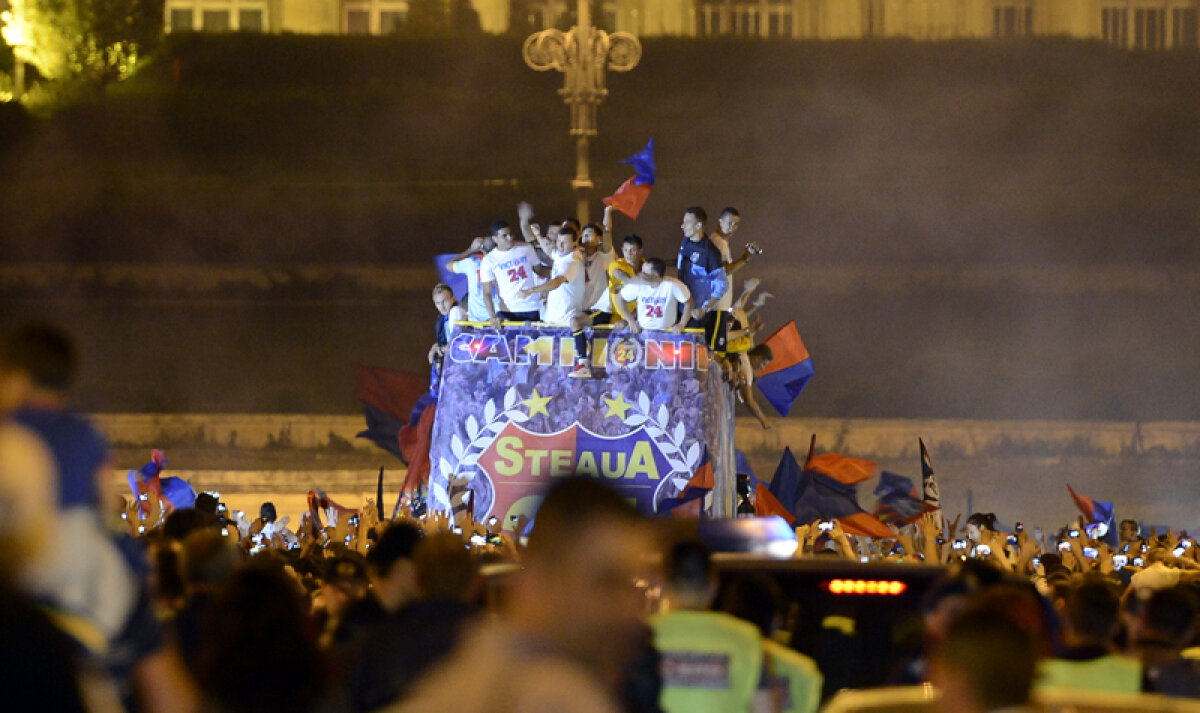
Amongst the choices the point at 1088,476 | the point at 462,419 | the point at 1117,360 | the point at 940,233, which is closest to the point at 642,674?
the point at 462,419

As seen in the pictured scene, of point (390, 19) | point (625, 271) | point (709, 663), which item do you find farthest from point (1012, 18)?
point (709, 663)

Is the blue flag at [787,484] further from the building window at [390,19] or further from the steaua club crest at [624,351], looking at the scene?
the building window at [390,19]

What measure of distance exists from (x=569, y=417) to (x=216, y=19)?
105 feet

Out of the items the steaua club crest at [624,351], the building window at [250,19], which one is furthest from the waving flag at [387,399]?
the building window at [250,19]

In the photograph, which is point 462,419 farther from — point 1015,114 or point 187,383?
point 1015,114

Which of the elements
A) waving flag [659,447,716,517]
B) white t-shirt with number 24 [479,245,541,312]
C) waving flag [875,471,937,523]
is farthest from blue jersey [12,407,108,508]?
waving flag [875,471,937,523]

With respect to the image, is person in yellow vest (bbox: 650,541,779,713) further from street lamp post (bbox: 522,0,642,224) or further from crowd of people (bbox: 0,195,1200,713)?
street lamp post (bbox: 522,0,642,224)

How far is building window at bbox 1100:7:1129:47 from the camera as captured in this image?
44.0 m

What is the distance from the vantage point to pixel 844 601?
229 inches

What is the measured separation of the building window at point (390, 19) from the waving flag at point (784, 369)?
2752 centimetres

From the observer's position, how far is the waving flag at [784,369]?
18422mm

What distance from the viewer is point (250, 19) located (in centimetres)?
4466

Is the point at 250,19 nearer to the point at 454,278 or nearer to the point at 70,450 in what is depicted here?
the point at 454,278

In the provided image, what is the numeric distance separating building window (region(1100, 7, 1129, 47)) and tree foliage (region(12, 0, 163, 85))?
2226cm
